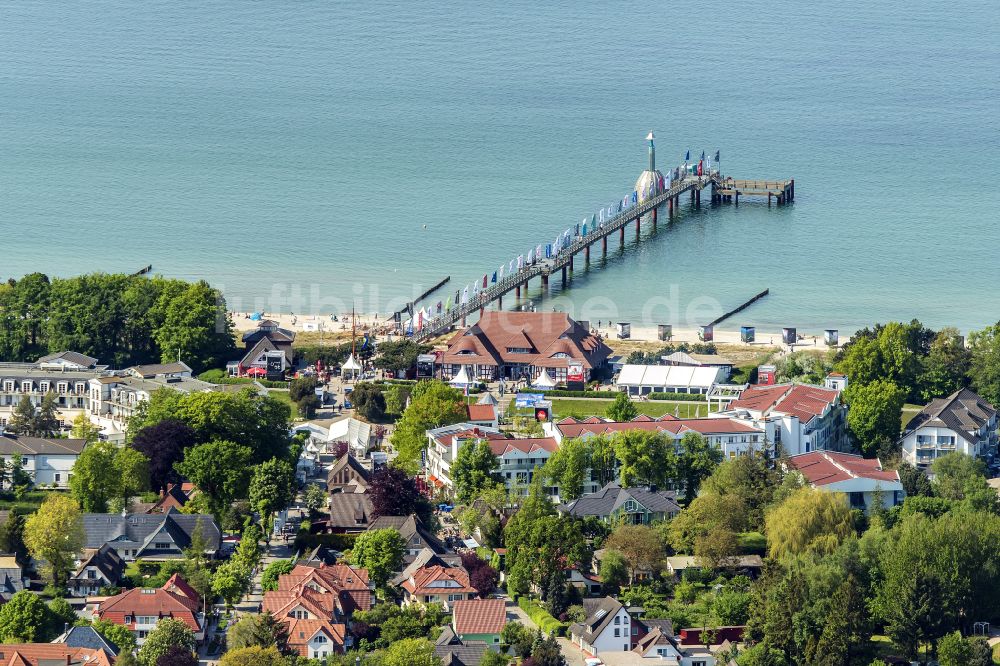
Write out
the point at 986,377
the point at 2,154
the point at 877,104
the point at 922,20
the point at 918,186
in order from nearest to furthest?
the point at 986,377 → the point at 918,186 → the point at 2,154 → the point at 877,104 → the point at 922,20

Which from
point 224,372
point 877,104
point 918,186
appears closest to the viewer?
point 224,372

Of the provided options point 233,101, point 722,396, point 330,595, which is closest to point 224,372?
point 722,396

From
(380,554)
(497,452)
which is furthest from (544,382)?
(380,554)

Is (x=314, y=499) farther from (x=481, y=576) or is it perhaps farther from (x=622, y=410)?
(x=622, y=410)

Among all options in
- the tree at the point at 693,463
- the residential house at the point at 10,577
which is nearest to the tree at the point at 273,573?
the residential house at the point at 10,577

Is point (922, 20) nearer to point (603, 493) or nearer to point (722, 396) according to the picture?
point (722, 396)

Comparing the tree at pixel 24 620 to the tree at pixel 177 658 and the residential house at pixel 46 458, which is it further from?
the residential house at pixel 46 458
